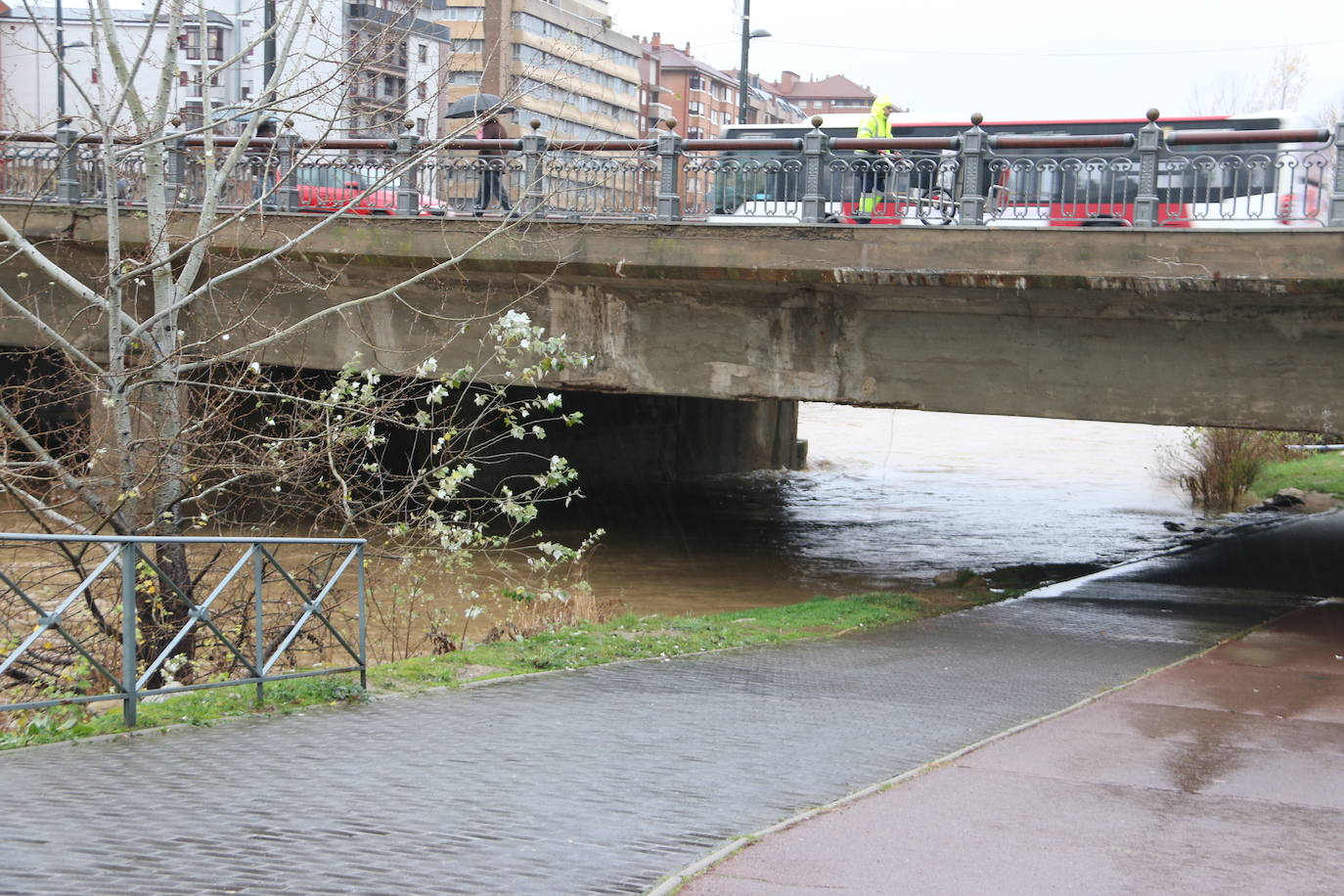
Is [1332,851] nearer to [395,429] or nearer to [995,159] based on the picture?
[995,159]

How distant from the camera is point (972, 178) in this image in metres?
13.2

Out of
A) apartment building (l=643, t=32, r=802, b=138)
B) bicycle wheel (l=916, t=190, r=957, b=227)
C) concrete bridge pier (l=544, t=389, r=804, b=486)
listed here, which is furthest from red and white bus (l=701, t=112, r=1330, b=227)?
apartment building (l=643, t=32, r=802, b=138)

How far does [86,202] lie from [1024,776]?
1484 cm

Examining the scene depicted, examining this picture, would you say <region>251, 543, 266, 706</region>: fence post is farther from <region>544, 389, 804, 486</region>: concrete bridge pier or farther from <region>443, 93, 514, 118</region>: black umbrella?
<region>544, 389, 804, 486</region>: concrete bridge pier

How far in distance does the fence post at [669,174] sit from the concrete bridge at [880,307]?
235 mm

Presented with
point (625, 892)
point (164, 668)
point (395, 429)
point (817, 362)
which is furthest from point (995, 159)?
point (395, 429)

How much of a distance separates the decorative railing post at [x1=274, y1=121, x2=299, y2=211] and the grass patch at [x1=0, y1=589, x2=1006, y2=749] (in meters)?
6.58

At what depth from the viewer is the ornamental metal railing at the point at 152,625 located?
21.1ft

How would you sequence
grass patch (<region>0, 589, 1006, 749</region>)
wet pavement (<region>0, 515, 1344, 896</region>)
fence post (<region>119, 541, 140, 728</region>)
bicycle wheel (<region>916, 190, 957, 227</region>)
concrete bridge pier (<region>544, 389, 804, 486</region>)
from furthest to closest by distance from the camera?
concrete bridge pier (<region>544, 389, 804, 486</region>) → bicycle wheel (<region>916, 190, 957, 227</region>) → grass patch (<region>0, 589, 1006, 749</region>) → fence post (<region>119, 541, 140, 728</region>) → wet pavement (<region>0, 515, 1344, 896</region>)

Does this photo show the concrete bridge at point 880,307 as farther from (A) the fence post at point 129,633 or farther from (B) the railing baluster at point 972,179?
(A) the fence post at point 129,633

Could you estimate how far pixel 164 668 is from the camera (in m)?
8.17

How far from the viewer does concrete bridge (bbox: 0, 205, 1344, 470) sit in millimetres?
12602

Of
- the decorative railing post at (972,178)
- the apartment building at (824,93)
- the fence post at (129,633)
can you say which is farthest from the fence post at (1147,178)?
the apartment building at (824,93)

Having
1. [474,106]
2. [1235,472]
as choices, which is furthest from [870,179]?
[1235,472]
